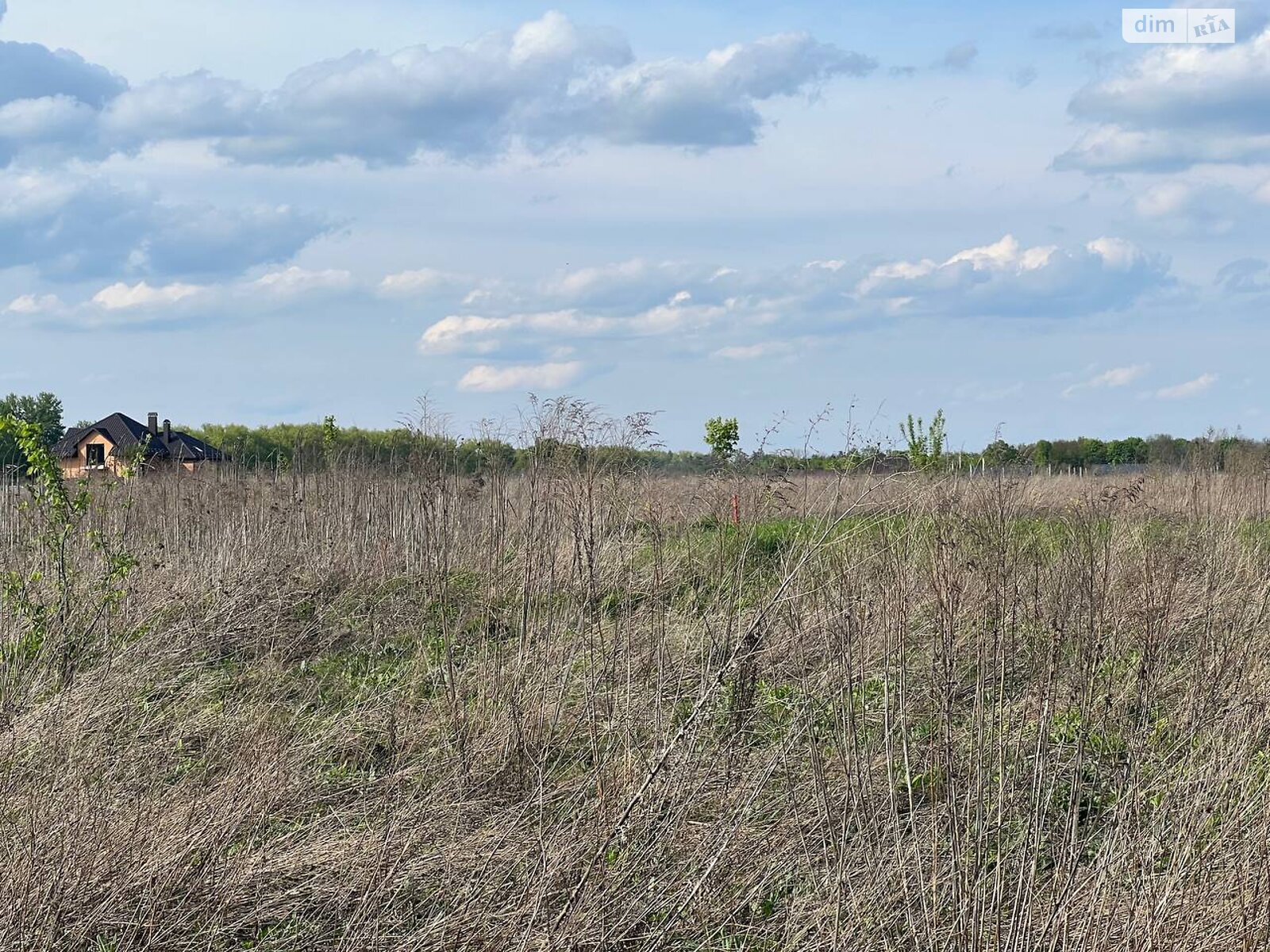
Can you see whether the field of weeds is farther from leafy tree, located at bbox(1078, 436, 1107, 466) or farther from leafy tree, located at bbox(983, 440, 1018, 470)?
leafy tree, located at bbox(1078, 436, 1107, 466)

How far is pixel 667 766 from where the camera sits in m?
3.78

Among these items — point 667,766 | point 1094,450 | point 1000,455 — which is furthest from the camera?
point 1094,450

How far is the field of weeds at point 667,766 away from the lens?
3178 millimetres

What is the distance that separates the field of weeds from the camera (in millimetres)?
3178

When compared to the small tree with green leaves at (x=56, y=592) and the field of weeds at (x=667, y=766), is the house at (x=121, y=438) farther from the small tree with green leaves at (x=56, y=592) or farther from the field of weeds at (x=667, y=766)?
the field of weeds at (x=667, y=766)

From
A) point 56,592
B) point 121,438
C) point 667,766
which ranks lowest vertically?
point 667,766

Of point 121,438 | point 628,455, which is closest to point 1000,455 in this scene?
point 628,455

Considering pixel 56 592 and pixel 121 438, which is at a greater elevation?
pixel 121 438

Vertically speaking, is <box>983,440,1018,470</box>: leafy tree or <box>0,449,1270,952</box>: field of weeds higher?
<box>983,440,1018,470</box>: leafy tree

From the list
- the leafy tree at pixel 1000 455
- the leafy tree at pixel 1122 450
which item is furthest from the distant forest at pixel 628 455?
the leafy tree at pixel 1122 450

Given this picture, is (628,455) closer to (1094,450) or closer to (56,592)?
(56,592)

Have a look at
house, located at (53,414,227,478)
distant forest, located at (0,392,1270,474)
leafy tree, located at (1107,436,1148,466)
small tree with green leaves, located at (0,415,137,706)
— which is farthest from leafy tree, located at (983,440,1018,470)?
leafy tree, located at (1107,436,1148,466)

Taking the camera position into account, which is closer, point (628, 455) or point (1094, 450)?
point (628, 455)

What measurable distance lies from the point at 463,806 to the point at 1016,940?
1.90 meters
